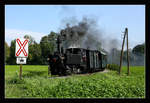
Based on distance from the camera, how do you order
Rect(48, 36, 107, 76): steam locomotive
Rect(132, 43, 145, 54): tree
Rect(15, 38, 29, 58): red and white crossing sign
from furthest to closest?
Rect(48, 36, 107, 76): steam locomotive → Rect(132, 43, 145, 54): tree → Rect(15, 38, 29, 58): red and white crossing sign

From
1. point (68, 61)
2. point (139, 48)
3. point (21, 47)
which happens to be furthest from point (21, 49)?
point (139, 48)

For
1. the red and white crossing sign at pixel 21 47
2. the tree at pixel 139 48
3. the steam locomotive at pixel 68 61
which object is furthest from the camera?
the steam locomotive at pixel 68 61

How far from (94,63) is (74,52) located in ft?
10.4

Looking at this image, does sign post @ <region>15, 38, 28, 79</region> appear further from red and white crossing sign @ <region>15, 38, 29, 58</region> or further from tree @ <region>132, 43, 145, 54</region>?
tree @ <region>132, 43, 145, 54</region>

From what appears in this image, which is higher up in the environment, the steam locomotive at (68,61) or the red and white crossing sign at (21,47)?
the red and white crossing sign at (21,47)

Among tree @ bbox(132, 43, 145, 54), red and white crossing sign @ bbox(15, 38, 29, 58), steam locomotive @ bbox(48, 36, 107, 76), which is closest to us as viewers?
red and white crossing sign @ bbox(15, 38, 29, 58)

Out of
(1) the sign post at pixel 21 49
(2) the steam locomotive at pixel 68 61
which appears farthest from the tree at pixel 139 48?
(1) the sign post at pixel 21 49

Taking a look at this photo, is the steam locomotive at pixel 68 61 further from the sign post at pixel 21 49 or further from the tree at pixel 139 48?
the sign post at pixel 21 49

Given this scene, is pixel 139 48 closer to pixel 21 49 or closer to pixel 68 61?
pixel 68 61

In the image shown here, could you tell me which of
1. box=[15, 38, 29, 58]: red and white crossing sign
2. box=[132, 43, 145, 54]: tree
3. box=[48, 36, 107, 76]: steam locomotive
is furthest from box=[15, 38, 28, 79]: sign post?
box=[132, 43, 145, 54]: tree

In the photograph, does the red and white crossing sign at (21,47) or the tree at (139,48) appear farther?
the tree at (139,48)
